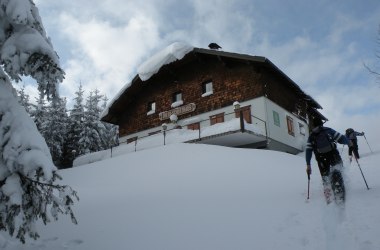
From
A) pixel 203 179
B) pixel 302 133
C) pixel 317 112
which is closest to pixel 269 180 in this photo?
pixel 203 179

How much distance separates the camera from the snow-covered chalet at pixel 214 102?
65.8ft

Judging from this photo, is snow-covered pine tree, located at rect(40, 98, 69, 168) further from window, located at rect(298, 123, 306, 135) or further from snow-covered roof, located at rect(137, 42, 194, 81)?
window, located at rect(298, 123, 306, 135)

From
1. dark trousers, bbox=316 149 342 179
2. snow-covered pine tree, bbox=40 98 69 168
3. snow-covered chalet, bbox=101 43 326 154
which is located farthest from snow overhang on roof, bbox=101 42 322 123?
dark trousers, bbox=316 149 342 179

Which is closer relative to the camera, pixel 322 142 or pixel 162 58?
pixel 322 142

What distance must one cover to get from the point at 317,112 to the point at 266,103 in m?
11.7

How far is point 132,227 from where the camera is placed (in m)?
6.86

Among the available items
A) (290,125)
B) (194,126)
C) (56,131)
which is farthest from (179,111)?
(56,131)

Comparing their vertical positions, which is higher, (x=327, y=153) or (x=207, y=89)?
(x=207, y=89)

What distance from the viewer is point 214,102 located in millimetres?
22875

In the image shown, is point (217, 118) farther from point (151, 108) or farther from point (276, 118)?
point (151, 108)

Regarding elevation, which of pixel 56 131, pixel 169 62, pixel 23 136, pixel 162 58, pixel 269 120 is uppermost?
pixel 162 58

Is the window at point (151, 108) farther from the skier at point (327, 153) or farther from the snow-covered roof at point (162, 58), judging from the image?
the skier at point (327, 153)

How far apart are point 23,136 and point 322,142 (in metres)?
5.78

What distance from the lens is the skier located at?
7.12 metres
